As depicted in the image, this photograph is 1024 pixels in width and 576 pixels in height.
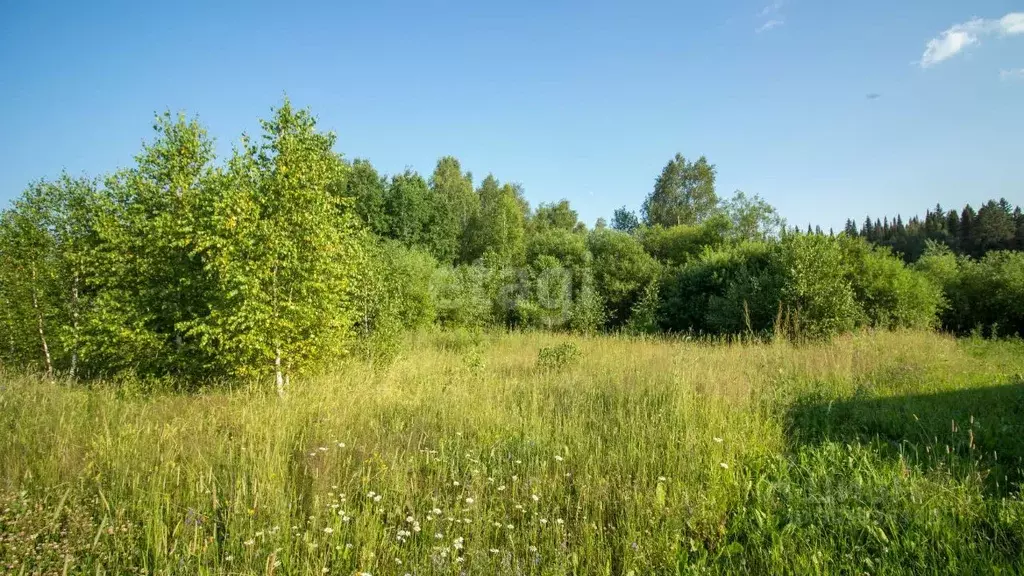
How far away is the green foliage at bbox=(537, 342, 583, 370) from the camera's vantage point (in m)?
9.70

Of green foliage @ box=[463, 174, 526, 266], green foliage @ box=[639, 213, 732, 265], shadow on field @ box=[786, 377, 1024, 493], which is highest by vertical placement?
green foliage @ box=[463, 174, 526, 266]

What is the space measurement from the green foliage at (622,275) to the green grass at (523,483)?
51.2 ft

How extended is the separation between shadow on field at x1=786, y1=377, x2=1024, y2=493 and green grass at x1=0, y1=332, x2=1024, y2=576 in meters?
0.03

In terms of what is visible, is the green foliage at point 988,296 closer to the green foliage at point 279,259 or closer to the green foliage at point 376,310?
the green foliage at point 376,310

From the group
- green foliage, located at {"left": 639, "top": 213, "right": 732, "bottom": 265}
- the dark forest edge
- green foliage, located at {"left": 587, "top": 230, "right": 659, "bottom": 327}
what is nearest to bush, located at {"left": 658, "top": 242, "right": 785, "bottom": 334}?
the dark forest edge

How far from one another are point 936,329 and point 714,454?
17.3 m

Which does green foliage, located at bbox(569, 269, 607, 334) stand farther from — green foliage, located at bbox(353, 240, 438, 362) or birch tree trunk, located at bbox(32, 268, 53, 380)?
birch tree trunk, located at bbox(32, 268, 53, 380)

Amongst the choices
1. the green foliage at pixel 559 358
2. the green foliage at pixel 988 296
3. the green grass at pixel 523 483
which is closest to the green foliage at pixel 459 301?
the green foliage at pixel 559 358

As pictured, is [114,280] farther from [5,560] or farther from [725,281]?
[725,281]

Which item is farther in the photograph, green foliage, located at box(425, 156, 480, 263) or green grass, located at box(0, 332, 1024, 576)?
green foliage, located at box(425, 156, 480, 263)

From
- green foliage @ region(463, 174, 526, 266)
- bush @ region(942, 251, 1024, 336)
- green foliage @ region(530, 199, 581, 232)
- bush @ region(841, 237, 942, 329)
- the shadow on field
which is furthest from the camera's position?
green foliage @ region(530, 199, 581, 232)

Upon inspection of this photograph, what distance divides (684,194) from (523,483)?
36.5 meters

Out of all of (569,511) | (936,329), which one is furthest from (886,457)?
(936,329)

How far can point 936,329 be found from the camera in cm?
1597
